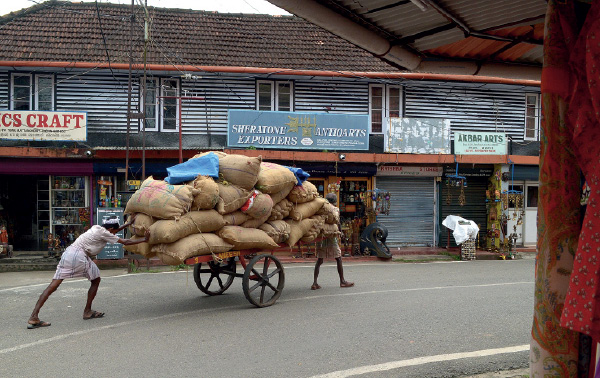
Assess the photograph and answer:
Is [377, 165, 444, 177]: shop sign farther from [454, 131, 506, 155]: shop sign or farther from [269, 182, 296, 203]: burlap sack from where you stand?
[269, 182, 296, 203]: burlap sack

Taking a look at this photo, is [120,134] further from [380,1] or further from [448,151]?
[380,1]

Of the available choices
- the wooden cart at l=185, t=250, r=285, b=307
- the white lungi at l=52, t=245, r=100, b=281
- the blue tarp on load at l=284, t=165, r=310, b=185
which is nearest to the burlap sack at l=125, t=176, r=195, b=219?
Answer: the wooden cart at l=185, t=250, r=285, b=307

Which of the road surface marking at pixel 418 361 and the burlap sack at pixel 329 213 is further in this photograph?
the burlap sack at pixel 329 213

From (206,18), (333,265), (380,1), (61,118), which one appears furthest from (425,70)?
(206,18)

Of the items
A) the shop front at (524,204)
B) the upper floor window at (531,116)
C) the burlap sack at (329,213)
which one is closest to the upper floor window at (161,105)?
the burlap sack at (329,213)

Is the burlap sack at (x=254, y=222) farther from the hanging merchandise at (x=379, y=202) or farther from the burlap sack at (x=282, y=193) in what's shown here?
the hanging merchandise at (x=379, y=202)

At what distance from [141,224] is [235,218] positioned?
1.36 metres

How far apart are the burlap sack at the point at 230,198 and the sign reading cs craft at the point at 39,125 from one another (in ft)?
28.9

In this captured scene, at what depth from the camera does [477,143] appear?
56.2 ft

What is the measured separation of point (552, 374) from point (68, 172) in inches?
568

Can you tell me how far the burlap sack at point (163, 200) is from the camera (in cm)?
670

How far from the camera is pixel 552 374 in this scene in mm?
2748

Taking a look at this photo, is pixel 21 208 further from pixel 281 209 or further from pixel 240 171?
pixel 240 171

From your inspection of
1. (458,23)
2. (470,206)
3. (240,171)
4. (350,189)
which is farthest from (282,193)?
(470,206)
